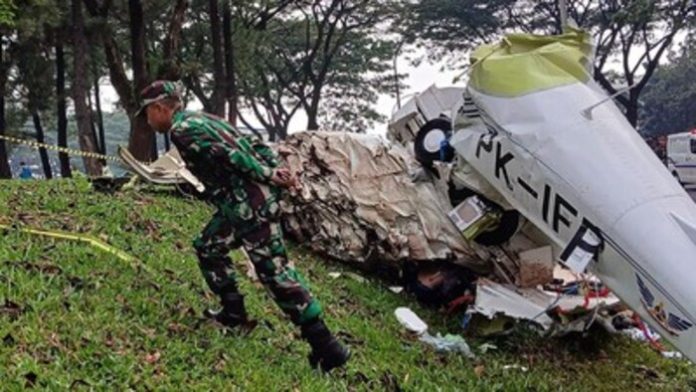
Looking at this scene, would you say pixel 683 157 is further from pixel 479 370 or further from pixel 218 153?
pixel 218 153

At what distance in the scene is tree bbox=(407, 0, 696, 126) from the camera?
23312mm

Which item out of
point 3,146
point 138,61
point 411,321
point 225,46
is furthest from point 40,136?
point 411,321

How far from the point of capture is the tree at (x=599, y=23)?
2331 centimetres

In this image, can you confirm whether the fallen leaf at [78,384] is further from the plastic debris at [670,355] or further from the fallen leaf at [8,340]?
the plastic debris at [670,355]

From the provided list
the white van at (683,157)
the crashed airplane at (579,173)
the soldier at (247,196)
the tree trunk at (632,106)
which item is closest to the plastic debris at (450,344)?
the crashed airplane at (579,173)

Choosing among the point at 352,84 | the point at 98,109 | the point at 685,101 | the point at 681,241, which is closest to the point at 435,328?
the point at 681,241

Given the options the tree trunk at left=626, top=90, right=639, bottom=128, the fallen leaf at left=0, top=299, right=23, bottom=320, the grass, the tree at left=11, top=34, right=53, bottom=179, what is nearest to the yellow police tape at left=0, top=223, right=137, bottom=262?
the grass

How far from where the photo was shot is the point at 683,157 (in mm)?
25062

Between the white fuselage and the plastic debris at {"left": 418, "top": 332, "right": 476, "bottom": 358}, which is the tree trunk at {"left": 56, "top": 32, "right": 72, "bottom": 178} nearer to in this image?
the plastic debris at {"left": 418, "top": 332, "right": 476, "bottom": 358}

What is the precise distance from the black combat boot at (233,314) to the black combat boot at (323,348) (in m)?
0.55

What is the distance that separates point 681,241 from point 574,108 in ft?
4.47

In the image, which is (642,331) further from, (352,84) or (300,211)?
(352,84)

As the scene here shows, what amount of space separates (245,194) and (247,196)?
0.05ft

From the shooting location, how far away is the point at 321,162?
26.3 feet
